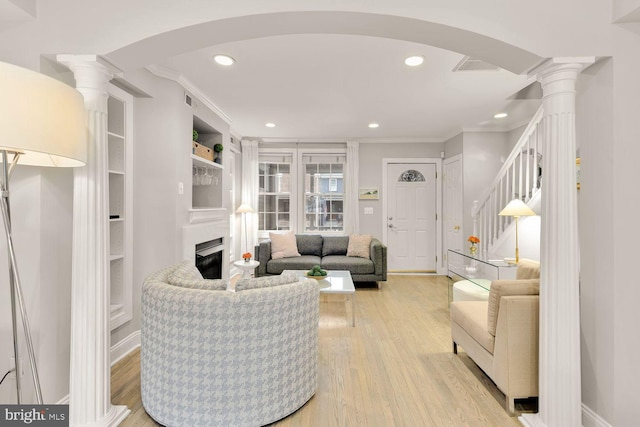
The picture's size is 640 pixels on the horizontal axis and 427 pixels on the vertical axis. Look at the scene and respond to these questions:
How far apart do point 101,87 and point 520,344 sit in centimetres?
283

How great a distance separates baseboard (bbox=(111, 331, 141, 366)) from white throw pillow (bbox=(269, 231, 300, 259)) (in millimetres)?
2434

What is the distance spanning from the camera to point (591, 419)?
67.9 inches

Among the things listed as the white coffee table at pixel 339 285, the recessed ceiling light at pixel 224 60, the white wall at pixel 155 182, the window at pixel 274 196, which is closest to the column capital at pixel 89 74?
the white wall at pixel 155 182

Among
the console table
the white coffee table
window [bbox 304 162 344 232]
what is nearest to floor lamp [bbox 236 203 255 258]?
window [bbox 304 162 344 232]

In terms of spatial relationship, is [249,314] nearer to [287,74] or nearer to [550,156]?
[550,156]

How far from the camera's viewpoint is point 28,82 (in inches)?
48.9

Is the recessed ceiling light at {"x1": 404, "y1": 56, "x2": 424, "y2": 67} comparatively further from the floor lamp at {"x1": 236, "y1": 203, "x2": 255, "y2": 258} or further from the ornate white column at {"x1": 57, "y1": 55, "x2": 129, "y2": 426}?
the floor lamp at {"x1": 236, "y1": 203, "x2": 255, "y2": 258}

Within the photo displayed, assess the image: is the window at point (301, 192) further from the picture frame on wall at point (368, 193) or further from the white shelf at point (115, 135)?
the white shelf at point (115, 135)

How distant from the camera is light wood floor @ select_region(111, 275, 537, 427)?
1888 mm

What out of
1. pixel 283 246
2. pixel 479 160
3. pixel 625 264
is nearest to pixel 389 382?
pixel 625 264

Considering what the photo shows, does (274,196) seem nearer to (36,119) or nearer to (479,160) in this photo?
(479,160)

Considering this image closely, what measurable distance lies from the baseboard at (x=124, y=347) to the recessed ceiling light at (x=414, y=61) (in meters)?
3.36

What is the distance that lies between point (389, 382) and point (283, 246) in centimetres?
313

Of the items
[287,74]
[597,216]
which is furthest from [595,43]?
[287,74]
